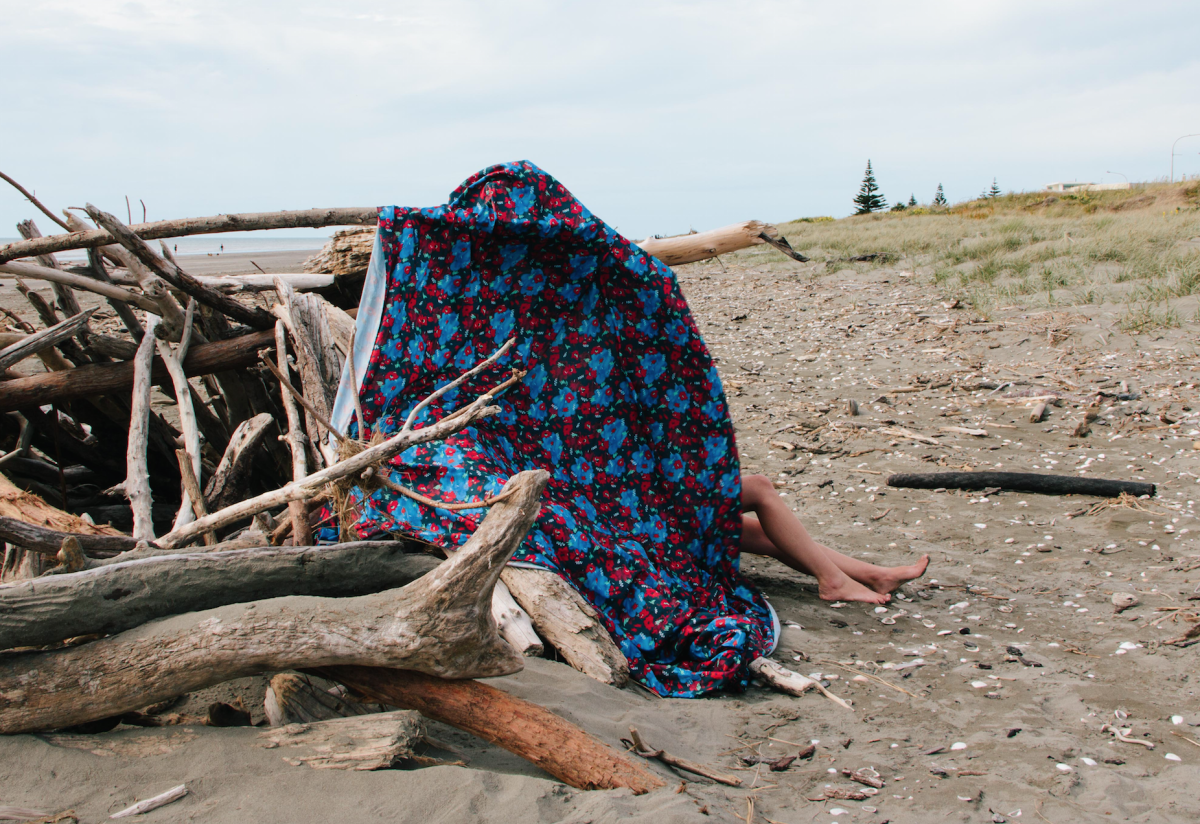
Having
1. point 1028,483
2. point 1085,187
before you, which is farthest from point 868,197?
point 1028,483

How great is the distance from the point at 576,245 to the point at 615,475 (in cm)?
100

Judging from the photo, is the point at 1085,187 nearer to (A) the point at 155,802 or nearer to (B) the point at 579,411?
(B) the point at 579,411

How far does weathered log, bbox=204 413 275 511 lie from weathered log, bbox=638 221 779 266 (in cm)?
198

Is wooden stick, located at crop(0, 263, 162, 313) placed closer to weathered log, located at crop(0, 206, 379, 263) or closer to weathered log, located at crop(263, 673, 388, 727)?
weathered log, located at crop(0, 206, 379, 263)

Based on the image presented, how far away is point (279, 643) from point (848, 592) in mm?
2608

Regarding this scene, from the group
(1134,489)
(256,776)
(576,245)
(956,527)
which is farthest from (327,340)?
(1134,489)

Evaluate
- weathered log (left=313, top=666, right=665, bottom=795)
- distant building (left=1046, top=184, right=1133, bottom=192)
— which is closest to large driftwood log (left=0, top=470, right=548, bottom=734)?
weathered log (left=313, top=666, right=665, bottom=795)

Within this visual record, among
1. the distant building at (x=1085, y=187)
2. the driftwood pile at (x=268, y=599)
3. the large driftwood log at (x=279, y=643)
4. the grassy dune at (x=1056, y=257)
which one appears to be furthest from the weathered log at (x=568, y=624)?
the distant building at (x=1085, y=187)

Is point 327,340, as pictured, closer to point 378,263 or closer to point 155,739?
point 378,263

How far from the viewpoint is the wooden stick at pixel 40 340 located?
3.38 m

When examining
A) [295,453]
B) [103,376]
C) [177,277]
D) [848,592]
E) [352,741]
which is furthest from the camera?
[848,592]

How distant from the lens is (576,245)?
3479 millimetres

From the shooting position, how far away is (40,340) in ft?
11.1

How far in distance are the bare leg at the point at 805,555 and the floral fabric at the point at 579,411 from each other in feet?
0.40
